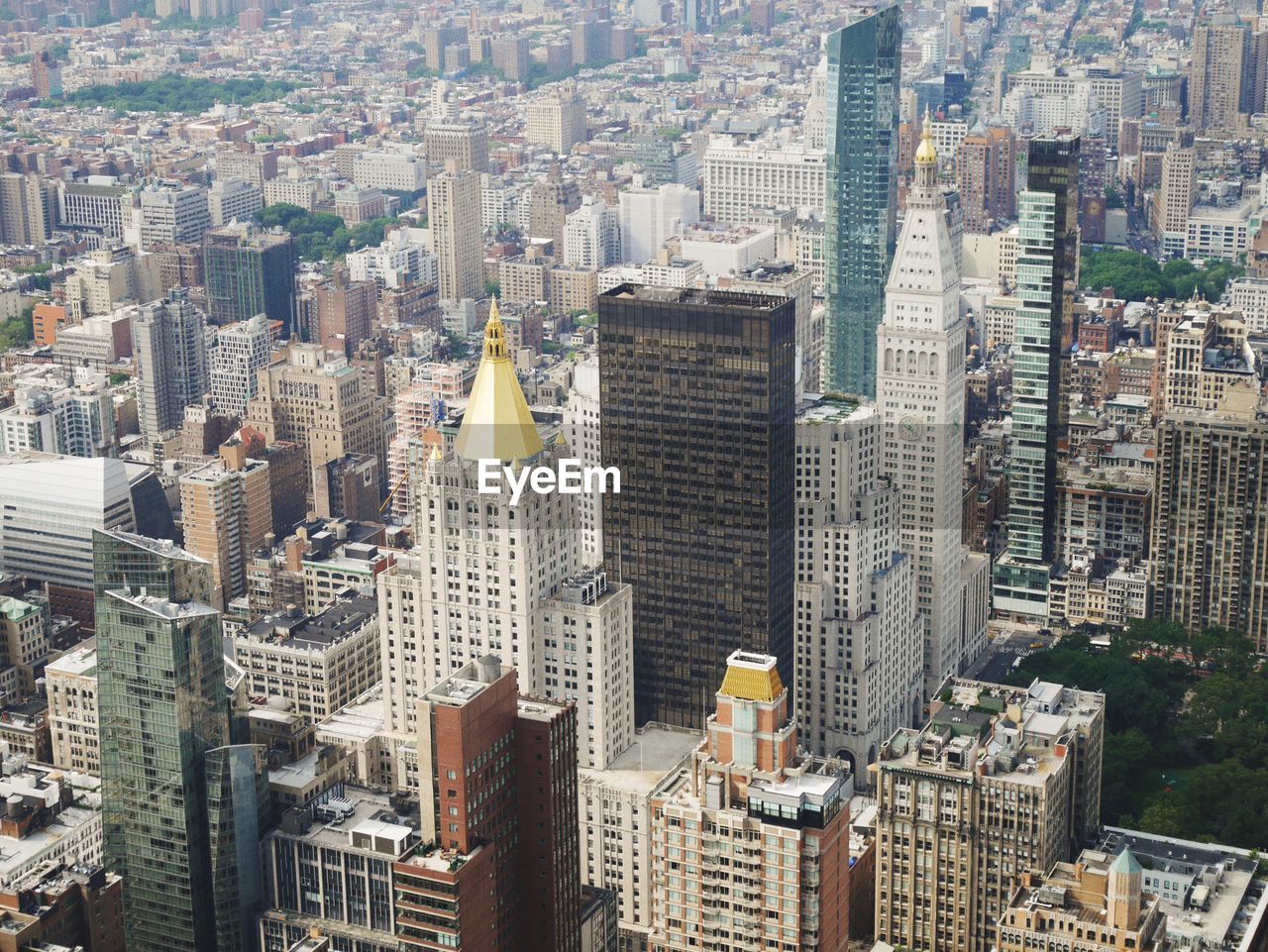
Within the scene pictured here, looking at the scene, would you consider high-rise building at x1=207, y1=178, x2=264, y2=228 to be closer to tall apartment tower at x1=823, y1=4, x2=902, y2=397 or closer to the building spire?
tall apartment tower at x1=823, y1=4, x2=902, y2=397

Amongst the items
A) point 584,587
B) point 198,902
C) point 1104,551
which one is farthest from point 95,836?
point 1104,551

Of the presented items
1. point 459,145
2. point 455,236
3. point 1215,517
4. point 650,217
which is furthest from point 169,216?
point 1215,517

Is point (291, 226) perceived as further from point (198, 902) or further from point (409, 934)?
point (409, 934)

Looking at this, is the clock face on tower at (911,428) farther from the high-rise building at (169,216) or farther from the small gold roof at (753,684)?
the high-rise building at (169,216)

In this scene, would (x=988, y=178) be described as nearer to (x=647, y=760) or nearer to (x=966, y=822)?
(x=647, y=760)

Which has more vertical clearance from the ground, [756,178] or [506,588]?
[756,178]

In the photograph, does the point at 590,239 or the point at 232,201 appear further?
the point at 232,201

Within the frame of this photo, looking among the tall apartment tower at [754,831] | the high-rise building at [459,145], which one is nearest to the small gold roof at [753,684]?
the tall apartment tower at [754,831]

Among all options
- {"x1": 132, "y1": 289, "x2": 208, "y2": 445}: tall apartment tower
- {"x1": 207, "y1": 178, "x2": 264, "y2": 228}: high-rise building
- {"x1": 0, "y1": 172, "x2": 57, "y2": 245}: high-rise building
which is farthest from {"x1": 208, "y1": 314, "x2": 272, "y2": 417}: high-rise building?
{"x1": 0, "y1": 172, "x2": 57, "y2": 245}: high-rise building
